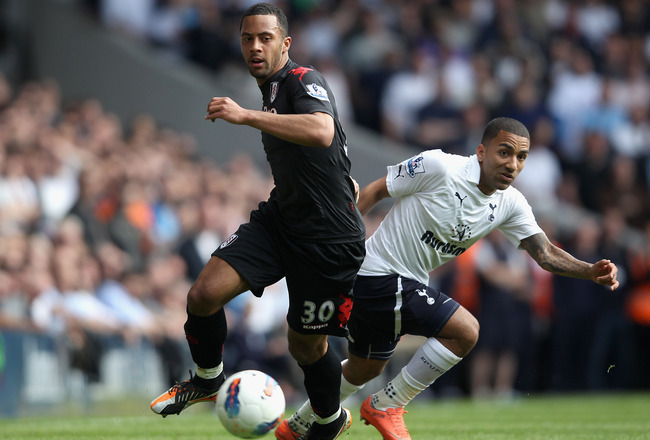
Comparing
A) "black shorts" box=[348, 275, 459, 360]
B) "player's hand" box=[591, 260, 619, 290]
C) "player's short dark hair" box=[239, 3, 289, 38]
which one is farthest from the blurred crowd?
"player's hand" box=[591, 260, 619, 290]

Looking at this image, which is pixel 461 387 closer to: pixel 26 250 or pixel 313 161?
pixel 26 250

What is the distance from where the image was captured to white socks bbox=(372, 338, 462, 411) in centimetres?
734

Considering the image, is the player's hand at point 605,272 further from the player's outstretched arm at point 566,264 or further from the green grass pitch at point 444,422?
the green grass pitch at point 444,422

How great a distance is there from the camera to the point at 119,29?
682 inches

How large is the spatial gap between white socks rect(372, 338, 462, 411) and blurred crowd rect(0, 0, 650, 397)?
4835mm

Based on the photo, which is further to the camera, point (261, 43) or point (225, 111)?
point (261, 43)

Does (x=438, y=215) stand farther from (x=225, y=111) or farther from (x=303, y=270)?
(x=225, y=111)

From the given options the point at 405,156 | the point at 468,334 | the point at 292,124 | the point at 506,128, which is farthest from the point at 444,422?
the point at 405,156

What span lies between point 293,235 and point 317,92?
0.90m

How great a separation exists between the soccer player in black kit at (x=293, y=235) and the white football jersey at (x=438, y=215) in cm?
88

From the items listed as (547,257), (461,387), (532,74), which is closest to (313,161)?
(547,257)

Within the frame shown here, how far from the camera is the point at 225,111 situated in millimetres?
5633

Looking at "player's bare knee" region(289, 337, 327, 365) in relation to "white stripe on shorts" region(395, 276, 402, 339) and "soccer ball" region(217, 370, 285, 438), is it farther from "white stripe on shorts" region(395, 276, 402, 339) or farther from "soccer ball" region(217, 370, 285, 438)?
"white stripe on shorts" region(395, 276, 402, 339)

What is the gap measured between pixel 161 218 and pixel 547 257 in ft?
23.8
